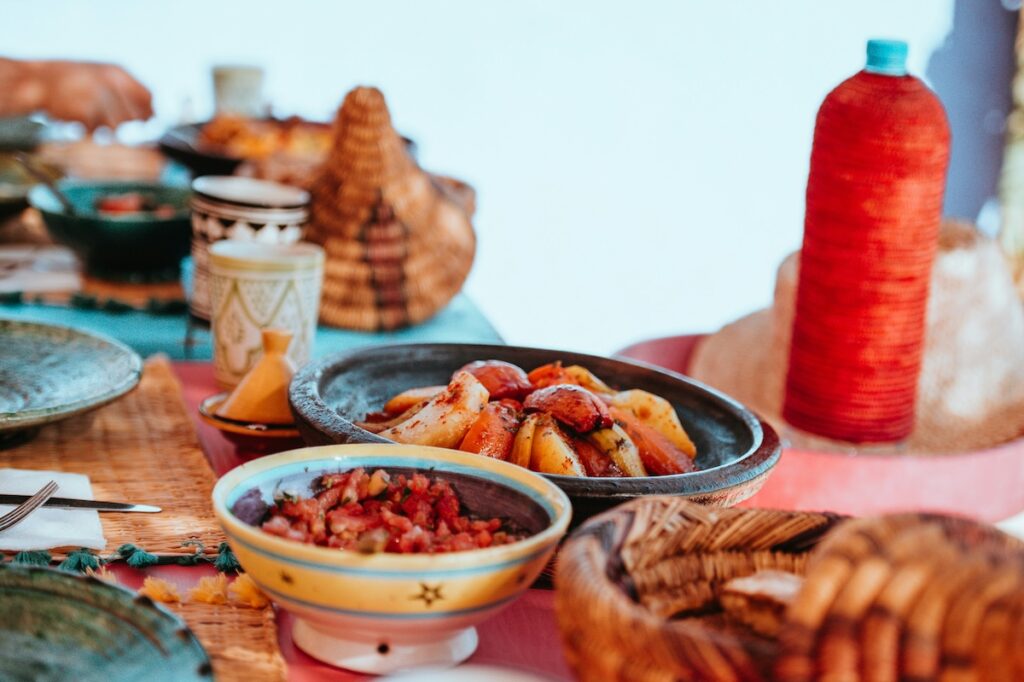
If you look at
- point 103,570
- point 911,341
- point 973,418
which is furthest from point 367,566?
point 973,418

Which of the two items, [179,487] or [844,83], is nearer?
[179,487]

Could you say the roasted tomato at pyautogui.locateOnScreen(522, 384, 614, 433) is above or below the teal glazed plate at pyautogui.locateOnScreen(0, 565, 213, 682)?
above

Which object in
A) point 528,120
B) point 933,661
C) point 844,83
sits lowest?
point 528,120

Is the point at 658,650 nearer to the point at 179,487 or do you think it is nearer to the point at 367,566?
the point at 367,566

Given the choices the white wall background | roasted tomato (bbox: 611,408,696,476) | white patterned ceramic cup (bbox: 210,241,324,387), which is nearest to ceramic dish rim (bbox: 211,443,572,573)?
roasted tomato (bbox: 611,408,696,476)

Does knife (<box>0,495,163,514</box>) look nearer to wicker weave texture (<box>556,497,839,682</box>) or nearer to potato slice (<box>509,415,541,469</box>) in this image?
potato slice (<box>509,415,541,469</box>)

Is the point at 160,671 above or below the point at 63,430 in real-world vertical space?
above

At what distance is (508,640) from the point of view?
0.94 meters

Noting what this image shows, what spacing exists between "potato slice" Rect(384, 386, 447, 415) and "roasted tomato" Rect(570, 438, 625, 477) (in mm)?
187

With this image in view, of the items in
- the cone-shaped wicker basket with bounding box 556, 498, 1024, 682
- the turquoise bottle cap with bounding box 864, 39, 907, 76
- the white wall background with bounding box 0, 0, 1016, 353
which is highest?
the turquoise bottle cap with bounding box 864, 39, 907, 76

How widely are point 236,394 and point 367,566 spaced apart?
0.61 meters

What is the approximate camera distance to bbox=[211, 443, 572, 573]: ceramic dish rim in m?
0.75

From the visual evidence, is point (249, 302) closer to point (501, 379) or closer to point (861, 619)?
point (501, 379)

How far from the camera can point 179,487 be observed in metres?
1.21
